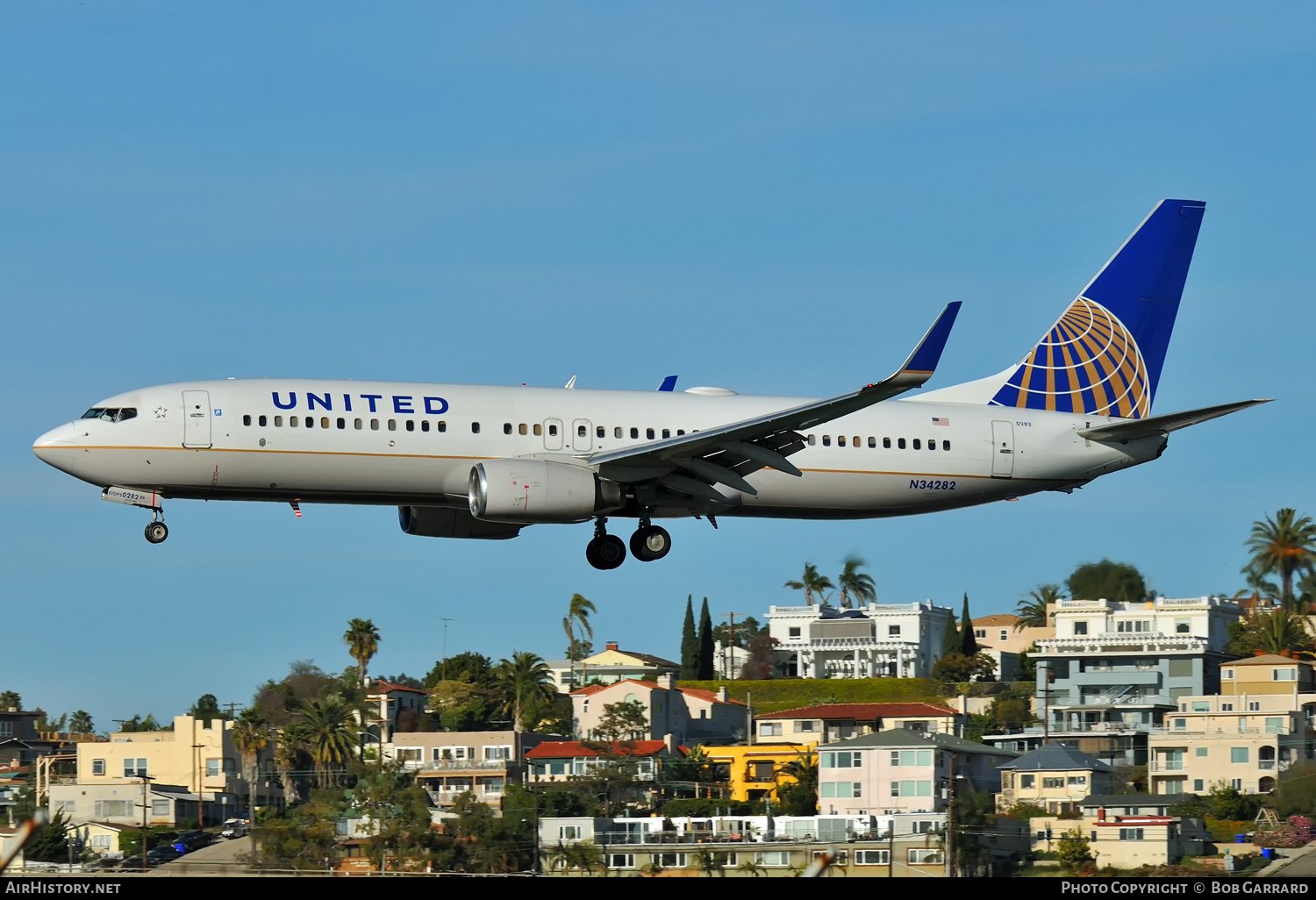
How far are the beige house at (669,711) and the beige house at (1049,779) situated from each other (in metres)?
30.3

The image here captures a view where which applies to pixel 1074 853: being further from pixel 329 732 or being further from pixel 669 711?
pixel 669 711

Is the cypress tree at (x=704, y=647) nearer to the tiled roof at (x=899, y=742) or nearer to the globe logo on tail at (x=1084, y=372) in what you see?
the tiled roof at (x=899, y=742)

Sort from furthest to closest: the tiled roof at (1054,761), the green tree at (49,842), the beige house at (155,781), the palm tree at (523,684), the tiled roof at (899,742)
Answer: the palm tree at (523,684) → the tiled roof at (1054,761) → the tiled roof at (899,742) → the beige house at (155,781) → the green tree at (49,842)

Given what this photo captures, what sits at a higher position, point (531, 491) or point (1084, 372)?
point (1084, 372)

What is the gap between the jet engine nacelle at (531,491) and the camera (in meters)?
37.9

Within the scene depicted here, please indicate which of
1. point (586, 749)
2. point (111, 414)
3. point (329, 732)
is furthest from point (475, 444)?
point (329, 732)

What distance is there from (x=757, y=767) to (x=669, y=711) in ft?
59.5

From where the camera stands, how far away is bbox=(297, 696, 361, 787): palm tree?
8750 centimetres

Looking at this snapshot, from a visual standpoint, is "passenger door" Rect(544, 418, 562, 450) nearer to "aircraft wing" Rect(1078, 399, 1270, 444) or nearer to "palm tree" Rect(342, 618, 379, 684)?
"aircraft wing" Rect(1078, 399, 1270, 444)

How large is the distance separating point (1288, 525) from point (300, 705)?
67.1 meters

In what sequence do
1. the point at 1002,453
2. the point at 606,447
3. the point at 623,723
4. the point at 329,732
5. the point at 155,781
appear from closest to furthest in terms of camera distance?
the point at 606,447 → the point at 1002,453 → the point at 155,781 → the point at 329,732 → the point at 623,723

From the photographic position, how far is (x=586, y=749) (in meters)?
85.8

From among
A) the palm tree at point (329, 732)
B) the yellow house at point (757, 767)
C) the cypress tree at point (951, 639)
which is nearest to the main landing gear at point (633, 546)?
the yellow house at point (757, 767)
